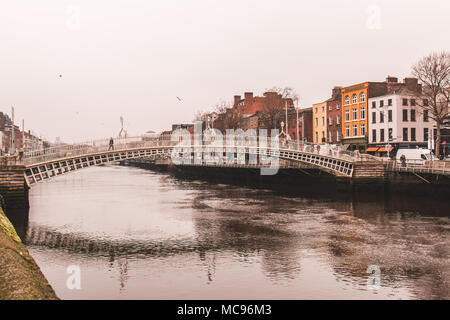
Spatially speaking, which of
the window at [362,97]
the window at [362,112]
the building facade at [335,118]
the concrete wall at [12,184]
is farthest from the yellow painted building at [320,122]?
the concrete wall at [12,184]

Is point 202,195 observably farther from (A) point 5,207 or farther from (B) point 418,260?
(B) point 418,260

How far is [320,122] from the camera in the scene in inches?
2514

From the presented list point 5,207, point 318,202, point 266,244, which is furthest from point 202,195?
point 266,244

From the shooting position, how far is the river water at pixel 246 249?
1233cm

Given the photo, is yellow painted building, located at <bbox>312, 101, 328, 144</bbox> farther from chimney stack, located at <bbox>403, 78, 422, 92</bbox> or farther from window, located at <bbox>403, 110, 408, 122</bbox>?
window, located at <bbox>403, 110, 408, 122</bbox>

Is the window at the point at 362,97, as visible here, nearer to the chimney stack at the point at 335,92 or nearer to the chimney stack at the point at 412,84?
the chimney stack at the point at 412,84

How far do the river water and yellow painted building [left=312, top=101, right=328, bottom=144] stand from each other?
3169cm

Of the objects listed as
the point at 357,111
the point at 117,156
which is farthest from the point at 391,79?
the point at 117,156

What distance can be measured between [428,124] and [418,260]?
1569 inches

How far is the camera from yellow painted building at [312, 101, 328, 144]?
62500mm

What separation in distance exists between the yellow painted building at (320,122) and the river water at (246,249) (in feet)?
104

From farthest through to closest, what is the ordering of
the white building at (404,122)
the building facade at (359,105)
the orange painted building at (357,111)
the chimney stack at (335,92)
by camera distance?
the chimney stack at (335,92), the orange painted building at (357,111), the building facade at (359,105), the white building at (404,122)

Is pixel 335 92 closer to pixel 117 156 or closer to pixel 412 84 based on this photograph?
pixel 412 84

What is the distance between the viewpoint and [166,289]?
1228 centimetres
